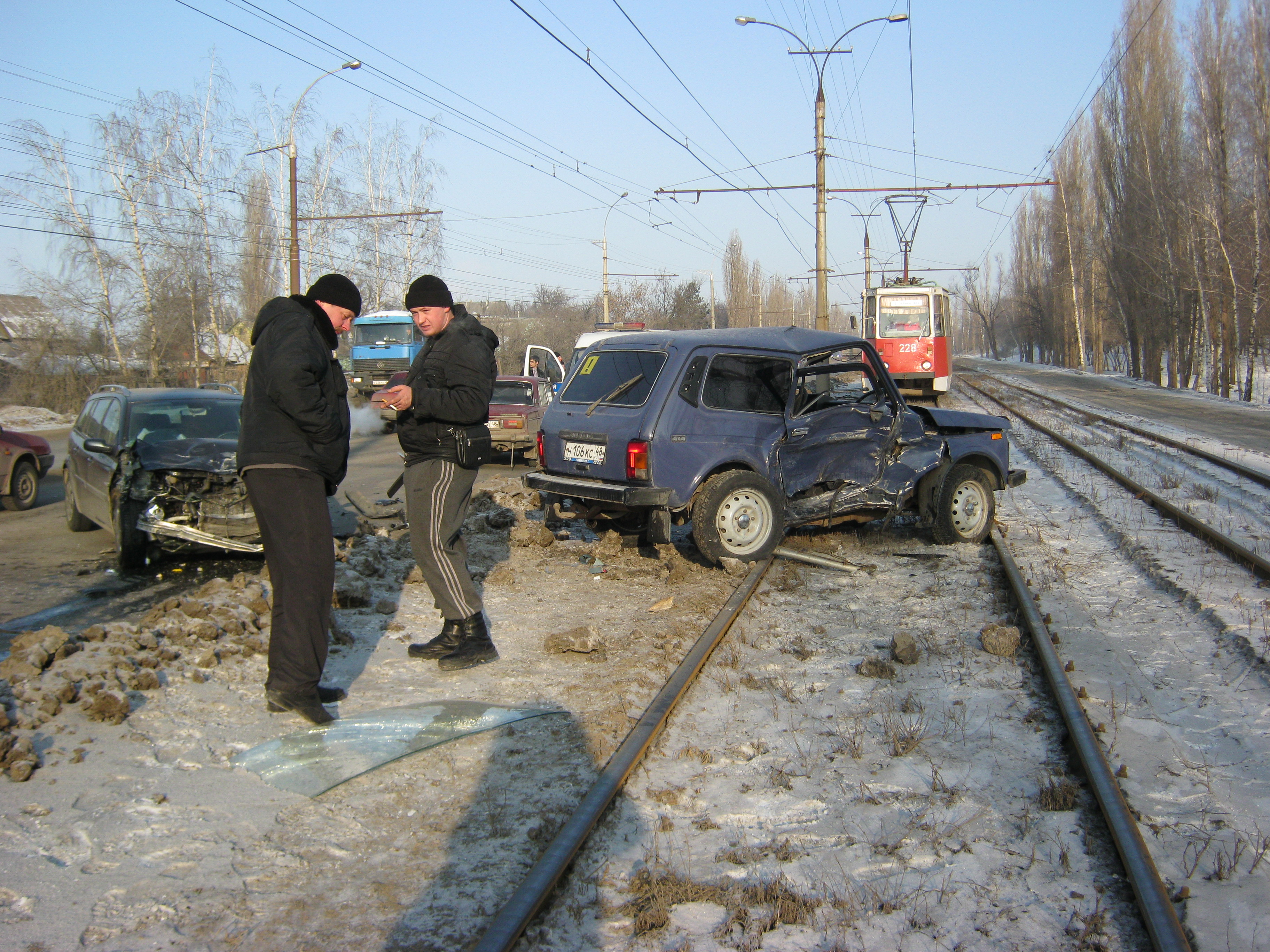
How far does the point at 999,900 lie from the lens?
2.91 m

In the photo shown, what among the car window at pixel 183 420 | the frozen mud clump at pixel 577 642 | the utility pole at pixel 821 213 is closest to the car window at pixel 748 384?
the frozen mud clump at pixel 577 642

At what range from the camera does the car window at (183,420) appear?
845 centimetres

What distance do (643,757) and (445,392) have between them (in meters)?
2.10

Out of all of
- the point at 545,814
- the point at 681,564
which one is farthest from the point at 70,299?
the point at 545,814

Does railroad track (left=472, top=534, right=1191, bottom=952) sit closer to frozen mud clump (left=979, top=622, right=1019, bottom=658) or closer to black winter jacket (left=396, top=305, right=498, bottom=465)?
frozen mud clump (left=979, top=622, right=1019, bottom=658)

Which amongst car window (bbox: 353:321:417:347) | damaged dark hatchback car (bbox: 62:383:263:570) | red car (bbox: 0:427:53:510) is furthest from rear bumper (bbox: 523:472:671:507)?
car window (bbox: 353:321:417:347)

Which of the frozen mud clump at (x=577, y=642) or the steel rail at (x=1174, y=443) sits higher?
the steel rail at (x=1174, y=443)

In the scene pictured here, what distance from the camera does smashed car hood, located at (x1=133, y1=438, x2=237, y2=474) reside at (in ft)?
26.3

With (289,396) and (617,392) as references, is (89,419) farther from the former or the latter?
(289,396)

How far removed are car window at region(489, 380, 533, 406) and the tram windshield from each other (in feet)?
38.4

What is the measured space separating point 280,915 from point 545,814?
0.98 metres

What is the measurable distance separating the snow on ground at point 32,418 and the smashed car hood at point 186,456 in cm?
1877

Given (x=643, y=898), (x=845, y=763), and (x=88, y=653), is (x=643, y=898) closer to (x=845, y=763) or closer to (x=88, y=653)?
(x=845, y=763)

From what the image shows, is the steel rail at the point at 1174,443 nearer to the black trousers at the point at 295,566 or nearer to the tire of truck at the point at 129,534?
the black trousers at the point at 295,566
